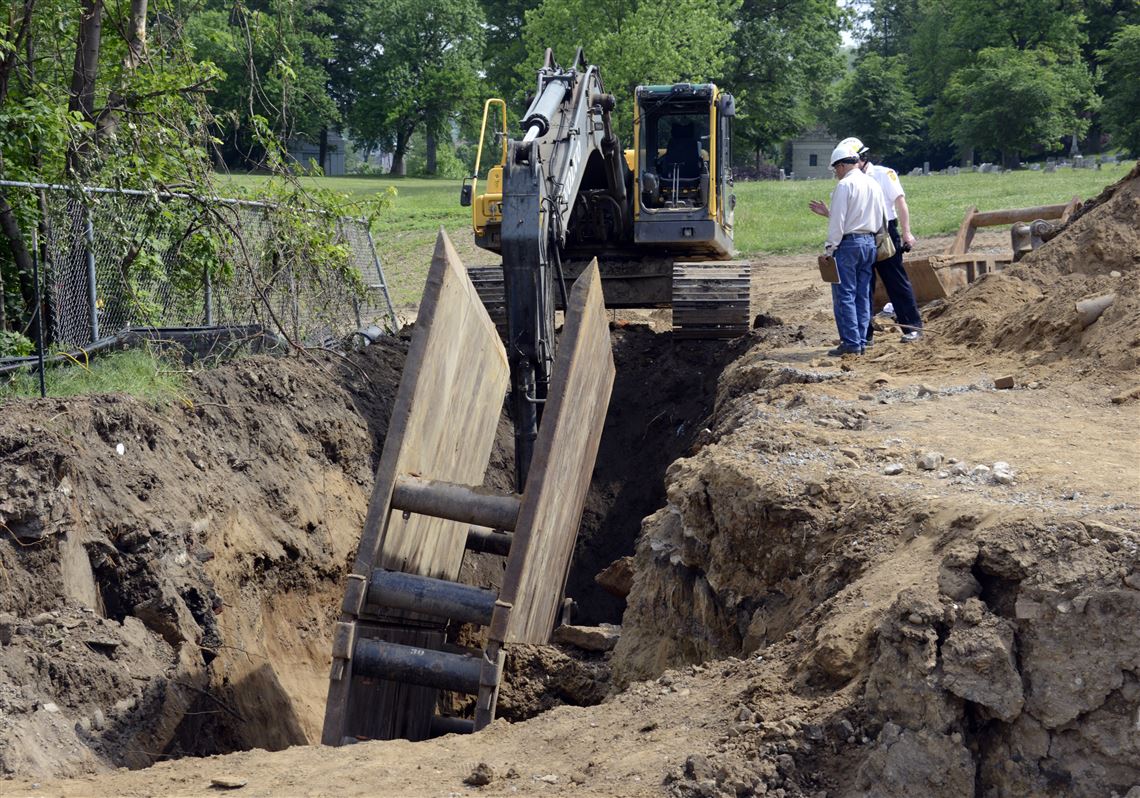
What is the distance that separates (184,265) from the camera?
34.7 ft

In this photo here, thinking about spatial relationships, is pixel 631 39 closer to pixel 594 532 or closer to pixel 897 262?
pixel 897 262

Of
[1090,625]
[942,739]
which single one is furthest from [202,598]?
[1090,625]

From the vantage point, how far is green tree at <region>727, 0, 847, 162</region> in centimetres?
5441

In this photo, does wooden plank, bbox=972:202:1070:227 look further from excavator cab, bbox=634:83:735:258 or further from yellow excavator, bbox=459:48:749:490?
excavator cab, bbox=634:83:735:258

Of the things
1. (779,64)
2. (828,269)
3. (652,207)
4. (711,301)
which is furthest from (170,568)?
(779,64)

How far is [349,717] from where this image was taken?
6121 millimetres

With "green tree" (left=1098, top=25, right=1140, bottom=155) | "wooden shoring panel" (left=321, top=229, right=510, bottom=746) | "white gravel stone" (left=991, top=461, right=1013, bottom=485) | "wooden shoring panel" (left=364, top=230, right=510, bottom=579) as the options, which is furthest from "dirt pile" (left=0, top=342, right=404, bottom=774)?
"green tree" (left=1098, top=25, right=1140, bottom=155)

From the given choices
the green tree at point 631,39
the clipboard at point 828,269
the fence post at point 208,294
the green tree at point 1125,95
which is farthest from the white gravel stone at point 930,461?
the green tree at point 1125,95

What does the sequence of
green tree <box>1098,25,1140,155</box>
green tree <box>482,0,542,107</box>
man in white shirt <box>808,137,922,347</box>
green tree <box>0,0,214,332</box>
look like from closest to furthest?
green tree <box>0,0,214,332</box> < man in white shirt <box>808,137,922,347</box> < green tree <box>1098,25,1140,155</box> < green tree <box>482,0,542,107</box>

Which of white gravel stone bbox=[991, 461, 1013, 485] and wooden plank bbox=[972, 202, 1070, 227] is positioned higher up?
wooden plank bbox=[972, 202, 1070, 227]

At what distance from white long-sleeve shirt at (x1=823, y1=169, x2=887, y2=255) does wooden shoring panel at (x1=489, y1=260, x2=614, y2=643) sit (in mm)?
2518

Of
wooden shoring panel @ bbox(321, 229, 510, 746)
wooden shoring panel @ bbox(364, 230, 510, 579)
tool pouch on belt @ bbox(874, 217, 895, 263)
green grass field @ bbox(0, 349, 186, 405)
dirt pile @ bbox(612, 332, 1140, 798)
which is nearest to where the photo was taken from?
dirt pile @ bbox(612, 332, 1140, 798)

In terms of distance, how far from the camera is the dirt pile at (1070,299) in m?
8.20

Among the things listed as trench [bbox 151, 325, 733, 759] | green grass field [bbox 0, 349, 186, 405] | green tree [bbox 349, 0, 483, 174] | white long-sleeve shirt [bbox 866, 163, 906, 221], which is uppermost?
green tree [bbox 349, 0, 483, 174]
